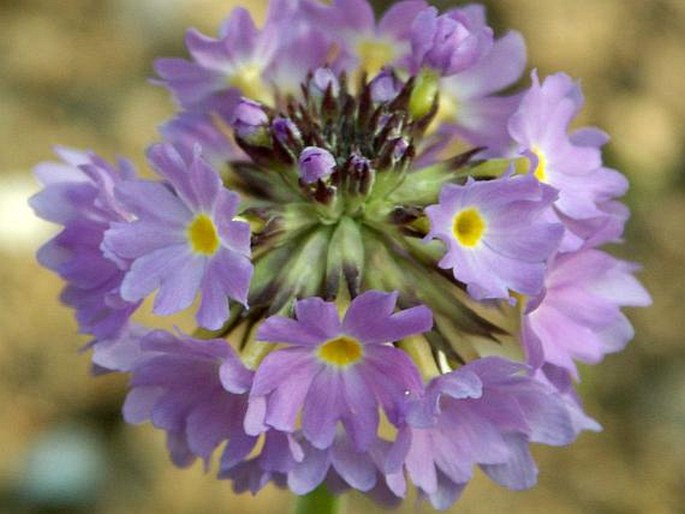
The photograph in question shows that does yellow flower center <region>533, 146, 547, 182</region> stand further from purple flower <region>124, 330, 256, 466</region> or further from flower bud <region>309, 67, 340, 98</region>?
purple flower <region>124, 330, 256, 466</region>

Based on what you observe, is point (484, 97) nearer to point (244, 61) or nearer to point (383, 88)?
point (383, 88)

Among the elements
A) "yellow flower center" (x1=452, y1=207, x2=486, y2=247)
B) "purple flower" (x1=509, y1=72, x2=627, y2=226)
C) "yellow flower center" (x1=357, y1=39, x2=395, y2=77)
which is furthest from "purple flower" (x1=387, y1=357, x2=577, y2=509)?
"yellow flower center" (x1=357, y1=39, x2=395, y2=77)

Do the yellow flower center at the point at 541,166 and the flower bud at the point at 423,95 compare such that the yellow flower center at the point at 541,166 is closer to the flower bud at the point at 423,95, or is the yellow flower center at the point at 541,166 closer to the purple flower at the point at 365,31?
the flower bud at the point at 423,95

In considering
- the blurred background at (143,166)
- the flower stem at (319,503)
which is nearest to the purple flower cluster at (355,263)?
the flower stem at (319,503)

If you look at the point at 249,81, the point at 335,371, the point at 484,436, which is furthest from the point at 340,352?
the point at 249,81

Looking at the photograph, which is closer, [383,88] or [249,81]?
[383,88]

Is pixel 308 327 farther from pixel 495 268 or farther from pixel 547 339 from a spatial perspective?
pixel 547 339
